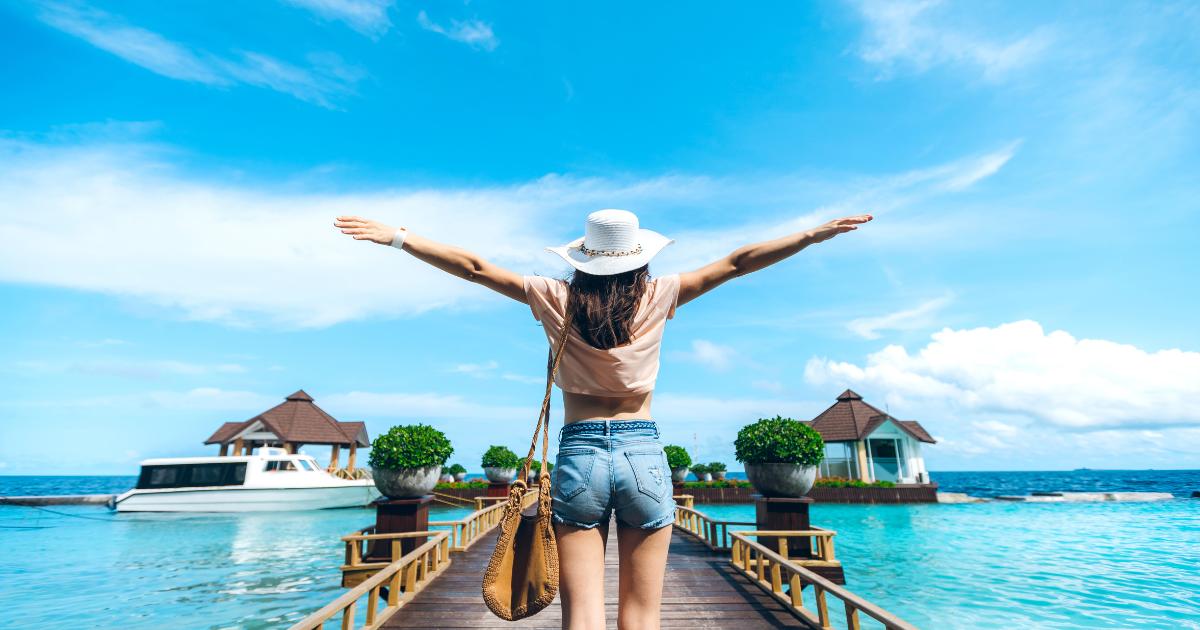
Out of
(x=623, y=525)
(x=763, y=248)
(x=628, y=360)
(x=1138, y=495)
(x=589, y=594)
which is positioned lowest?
(x=1138, y=495)

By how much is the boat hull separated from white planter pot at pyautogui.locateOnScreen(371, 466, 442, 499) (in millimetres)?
24852

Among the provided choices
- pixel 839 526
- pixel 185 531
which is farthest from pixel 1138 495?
pixel 185 531

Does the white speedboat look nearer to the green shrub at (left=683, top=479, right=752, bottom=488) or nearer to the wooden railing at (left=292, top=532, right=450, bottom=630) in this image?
the green shrub at (left=683, top=479, right=752, bottom=488)

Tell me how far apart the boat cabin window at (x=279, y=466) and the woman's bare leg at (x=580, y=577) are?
3432cm

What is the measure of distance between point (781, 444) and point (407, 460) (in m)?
6.12

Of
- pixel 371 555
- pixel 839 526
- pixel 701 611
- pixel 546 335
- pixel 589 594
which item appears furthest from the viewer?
pixel 839 526

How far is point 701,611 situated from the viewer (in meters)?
6.37

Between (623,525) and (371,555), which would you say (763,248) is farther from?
(371,555)

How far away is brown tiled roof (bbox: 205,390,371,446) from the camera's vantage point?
33.9 meters

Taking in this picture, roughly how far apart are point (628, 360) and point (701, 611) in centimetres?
560

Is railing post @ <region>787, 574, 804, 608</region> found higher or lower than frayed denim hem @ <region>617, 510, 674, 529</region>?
lower

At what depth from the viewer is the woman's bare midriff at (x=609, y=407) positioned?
6.46 ft

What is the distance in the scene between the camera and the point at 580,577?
1.82 metres

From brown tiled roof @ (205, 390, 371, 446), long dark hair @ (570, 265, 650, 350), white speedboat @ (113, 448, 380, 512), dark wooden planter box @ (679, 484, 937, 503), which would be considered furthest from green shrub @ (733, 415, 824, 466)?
brown tiled roof @ (205, 390, 371, 446)
